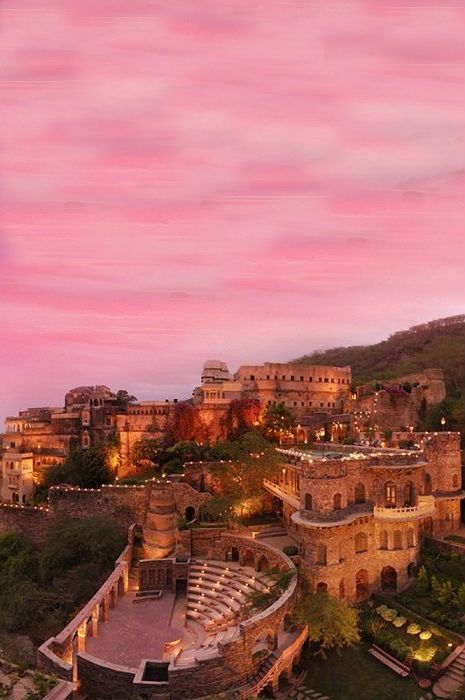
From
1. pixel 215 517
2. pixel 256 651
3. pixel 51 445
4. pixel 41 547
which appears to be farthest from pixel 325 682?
pixel 51 445

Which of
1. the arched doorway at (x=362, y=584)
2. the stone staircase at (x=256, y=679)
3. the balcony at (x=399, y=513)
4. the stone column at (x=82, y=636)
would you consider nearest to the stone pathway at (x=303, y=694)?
the stone staircase at (x=256, y=679)

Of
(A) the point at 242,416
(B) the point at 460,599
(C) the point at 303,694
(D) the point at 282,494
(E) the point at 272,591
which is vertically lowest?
(C) the point at 303,694

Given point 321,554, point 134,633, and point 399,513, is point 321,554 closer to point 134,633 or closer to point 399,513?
point 399,513

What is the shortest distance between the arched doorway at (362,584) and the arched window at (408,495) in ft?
15.6

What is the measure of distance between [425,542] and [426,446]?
20.5 ft

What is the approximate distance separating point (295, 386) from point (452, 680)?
43.2 metres

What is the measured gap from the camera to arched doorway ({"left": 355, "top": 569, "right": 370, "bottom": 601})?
2936cm

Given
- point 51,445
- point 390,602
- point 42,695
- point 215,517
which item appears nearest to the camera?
point 42,695

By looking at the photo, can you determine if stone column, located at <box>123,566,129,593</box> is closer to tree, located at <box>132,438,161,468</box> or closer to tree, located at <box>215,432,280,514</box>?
tree, located at <box>215,432,280,514</box>

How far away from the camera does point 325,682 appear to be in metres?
23.4

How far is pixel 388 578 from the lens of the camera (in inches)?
1193

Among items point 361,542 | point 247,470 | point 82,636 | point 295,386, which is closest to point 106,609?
point 82,636

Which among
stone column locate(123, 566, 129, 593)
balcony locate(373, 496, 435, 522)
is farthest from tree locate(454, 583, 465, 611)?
stone column locate(123, 566, 129, 593)

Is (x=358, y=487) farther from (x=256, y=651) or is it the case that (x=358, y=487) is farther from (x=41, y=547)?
(x=41, y=547)
